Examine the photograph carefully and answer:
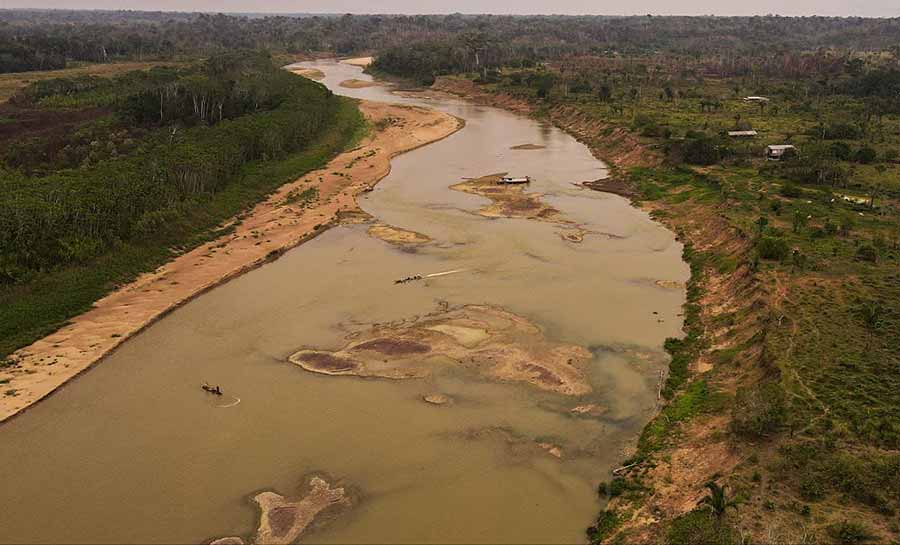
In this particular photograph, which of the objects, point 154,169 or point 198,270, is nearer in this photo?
point 198,270

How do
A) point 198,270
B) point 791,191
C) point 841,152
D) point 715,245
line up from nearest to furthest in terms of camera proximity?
point 198,270, point 715,245, point 791,191, point 841,152

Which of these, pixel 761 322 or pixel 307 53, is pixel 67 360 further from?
pixel 307 53

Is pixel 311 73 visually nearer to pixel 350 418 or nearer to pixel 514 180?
pixel 514 180

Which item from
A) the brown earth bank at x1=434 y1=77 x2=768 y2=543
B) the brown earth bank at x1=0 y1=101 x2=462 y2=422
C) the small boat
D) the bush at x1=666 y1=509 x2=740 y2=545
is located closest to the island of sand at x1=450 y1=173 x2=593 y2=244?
the brown earth bank at x1=434 y1=77 x2=768 y2=543

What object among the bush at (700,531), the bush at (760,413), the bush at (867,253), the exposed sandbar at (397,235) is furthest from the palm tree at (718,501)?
the exposed sandbar at (397,235)

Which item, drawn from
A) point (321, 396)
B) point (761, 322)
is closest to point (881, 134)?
point (761, 322)

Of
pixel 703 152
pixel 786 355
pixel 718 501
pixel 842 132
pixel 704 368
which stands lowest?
pixel 704 368

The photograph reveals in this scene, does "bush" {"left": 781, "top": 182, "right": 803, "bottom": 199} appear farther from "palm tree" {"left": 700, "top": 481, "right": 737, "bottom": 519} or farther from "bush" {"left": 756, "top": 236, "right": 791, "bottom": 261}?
"palm tree" {"left": 700, "top": 481, "right": 737, "bottom": 519}

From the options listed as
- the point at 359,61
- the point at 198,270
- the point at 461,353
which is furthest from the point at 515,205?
the point at 359,61
